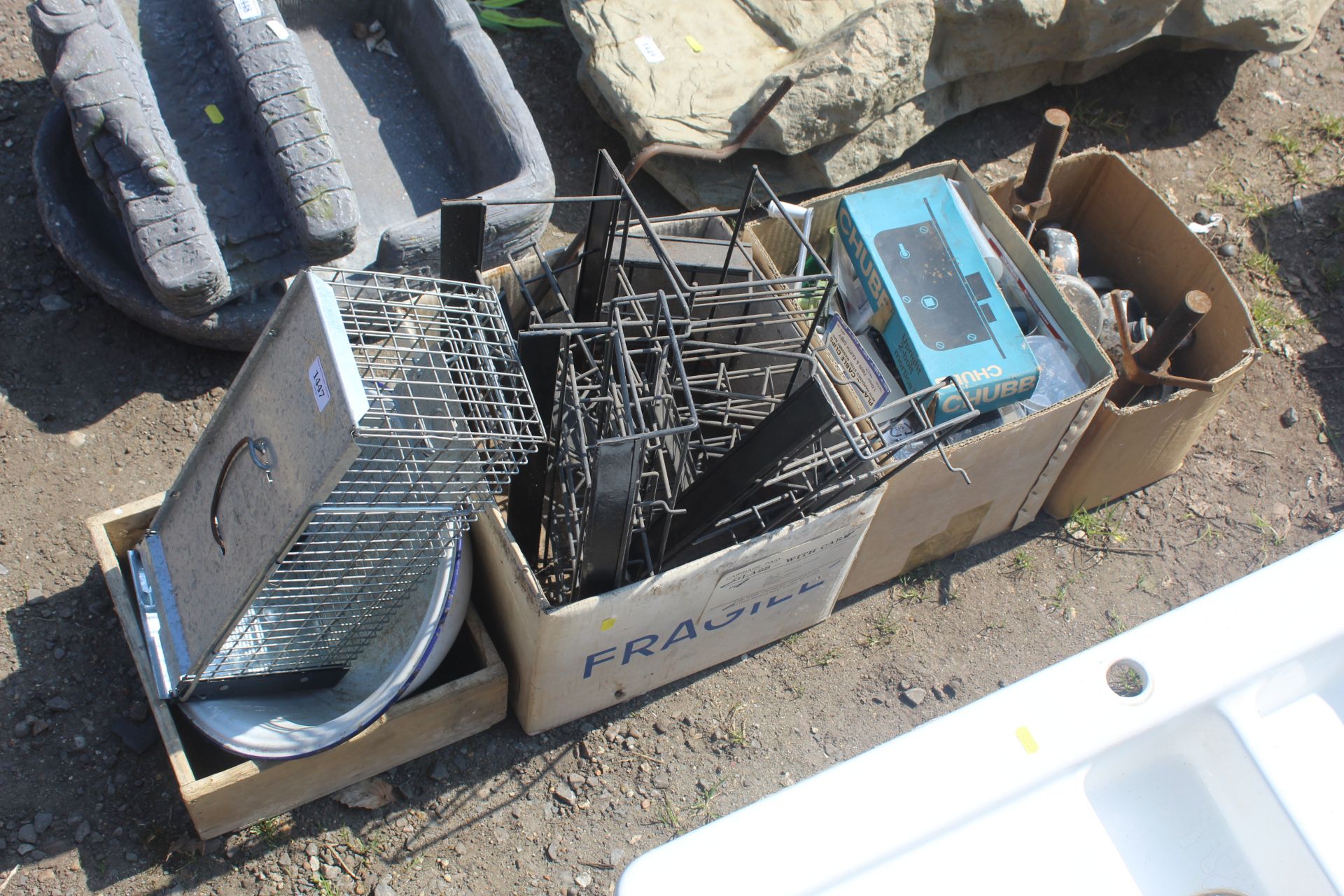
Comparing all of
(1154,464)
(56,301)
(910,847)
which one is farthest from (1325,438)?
(56,301)

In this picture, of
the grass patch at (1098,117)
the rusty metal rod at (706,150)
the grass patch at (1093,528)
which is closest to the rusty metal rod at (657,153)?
the rusty metal rod at (706,150)

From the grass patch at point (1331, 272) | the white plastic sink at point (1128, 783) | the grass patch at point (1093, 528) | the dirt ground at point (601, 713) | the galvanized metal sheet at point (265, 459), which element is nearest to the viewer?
the white plastic sink at point (1128, 783)

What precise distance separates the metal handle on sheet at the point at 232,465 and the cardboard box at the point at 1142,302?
2.04 m

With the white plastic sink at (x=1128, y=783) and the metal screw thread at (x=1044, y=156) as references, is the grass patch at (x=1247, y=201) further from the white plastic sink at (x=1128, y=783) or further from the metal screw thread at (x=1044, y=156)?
the white plastic sink at (x=1128, y=783)

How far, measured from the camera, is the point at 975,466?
2.54 meters

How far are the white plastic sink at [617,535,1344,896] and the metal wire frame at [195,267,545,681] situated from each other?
2.71 ft

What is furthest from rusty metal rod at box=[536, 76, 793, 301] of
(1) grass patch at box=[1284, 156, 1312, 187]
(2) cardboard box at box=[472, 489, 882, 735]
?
(1) grass patch at box=[1284, 156, 1312, 187]

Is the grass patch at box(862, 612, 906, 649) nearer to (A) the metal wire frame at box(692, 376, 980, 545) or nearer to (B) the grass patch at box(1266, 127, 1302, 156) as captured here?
(A) the metal wire frame at box(692, 376, 980, 545)

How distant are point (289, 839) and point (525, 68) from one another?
2964 mm

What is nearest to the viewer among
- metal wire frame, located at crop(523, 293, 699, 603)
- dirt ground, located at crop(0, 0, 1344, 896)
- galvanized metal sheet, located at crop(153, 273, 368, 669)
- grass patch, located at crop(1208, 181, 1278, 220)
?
galvanized metal sheet, located at crop(153, 273, 368, 669)

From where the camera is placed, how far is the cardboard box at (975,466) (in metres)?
2.47

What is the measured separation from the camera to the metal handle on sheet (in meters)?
1.84

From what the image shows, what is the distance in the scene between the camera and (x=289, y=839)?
2.33 m

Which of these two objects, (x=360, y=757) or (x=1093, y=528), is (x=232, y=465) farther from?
(x=1093, y=528)
